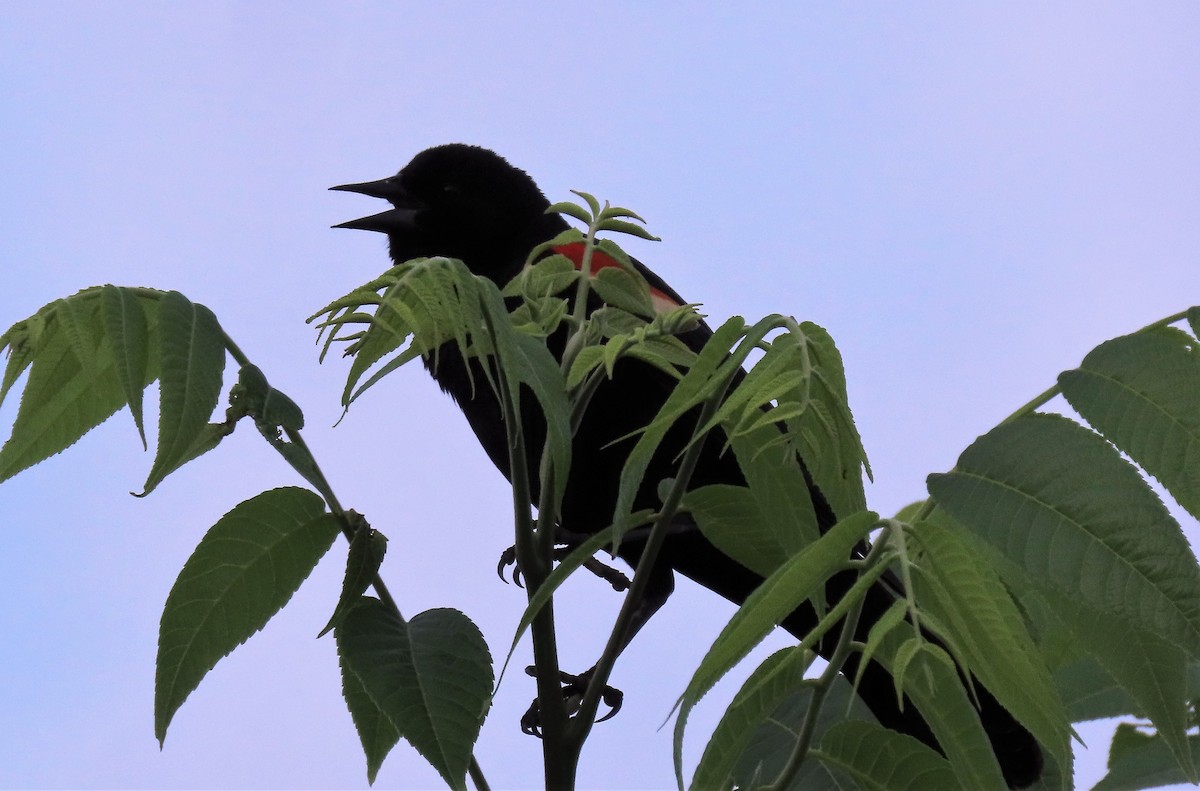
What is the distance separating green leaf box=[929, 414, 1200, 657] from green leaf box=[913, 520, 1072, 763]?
0.04 metres

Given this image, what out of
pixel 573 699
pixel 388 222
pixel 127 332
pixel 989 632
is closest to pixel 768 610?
pixel 989 632

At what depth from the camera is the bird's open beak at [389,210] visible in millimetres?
3845

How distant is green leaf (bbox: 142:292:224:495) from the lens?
1227 mm

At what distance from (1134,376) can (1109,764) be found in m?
0.83

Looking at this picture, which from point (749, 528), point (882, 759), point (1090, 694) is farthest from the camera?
point (1090, 694)

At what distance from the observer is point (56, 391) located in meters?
1.53

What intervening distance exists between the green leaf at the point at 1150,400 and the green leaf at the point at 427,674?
27.4 inches

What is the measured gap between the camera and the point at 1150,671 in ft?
3.87

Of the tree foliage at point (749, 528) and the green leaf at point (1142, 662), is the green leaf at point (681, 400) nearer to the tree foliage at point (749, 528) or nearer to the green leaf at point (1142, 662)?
the tree foliage at point (749, 528)

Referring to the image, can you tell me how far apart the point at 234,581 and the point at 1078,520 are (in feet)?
2.91

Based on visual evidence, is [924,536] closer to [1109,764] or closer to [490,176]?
[1109,764]

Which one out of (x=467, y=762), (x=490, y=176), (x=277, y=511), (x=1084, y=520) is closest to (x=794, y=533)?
(x=1084, y=520)

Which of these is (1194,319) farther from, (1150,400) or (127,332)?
(127,332)

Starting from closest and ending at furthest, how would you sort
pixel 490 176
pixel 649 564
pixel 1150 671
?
pixel 1150 671
pixel 649 564
pixel 490 176
